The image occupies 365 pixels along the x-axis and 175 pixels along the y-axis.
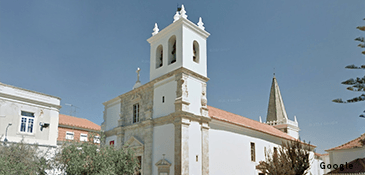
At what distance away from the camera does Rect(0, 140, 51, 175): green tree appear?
11.5m

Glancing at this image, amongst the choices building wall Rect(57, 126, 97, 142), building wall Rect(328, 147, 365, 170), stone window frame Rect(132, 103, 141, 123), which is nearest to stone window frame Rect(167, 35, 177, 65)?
stone window frame Rect(132, 103, 141, 123)

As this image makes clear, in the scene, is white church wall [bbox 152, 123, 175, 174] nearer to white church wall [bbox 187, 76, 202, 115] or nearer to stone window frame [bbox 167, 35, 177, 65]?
white church wall [bbox 187, 76, 202, 115]

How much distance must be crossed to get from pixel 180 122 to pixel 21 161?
8.10 metres

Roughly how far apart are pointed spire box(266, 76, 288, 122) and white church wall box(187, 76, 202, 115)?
66.8ft

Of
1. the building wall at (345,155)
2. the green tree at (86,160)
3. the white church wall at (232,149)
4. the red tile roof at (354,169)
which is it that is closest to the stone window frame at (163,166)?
the white church wall at (232,149)

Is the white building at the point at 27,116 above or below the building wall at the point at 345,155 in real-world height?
above

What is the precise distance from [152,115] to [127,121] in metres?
3.61

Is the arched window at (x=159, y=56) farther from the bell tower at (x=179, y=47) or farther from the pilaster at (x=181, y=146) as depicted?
the pilaster at (x=181, y=146)

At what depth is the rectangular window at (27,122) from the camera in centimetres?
1659

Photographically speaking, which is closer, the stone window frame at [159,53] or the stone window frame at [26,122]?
the stone window frame at [26,122]

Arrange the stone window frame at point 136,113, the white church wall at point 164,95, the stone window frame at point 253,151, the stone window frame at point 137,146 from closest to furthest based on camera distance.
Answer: the white church wall at point 164,95 → the stone window frame at point 137,146 → the stone window frame at point 136,113 → the stone window frame at point 253,151

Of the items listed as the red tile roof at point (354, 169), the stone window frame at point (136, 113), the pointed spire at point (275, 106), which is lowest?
the red tile roof at point (354, 169)

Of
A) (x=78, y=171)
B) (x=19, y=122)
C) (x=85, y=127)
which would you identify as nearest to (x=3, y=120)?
(x=19, y=122)

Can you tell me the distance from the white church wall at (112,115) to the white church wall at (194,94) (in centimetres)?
774
